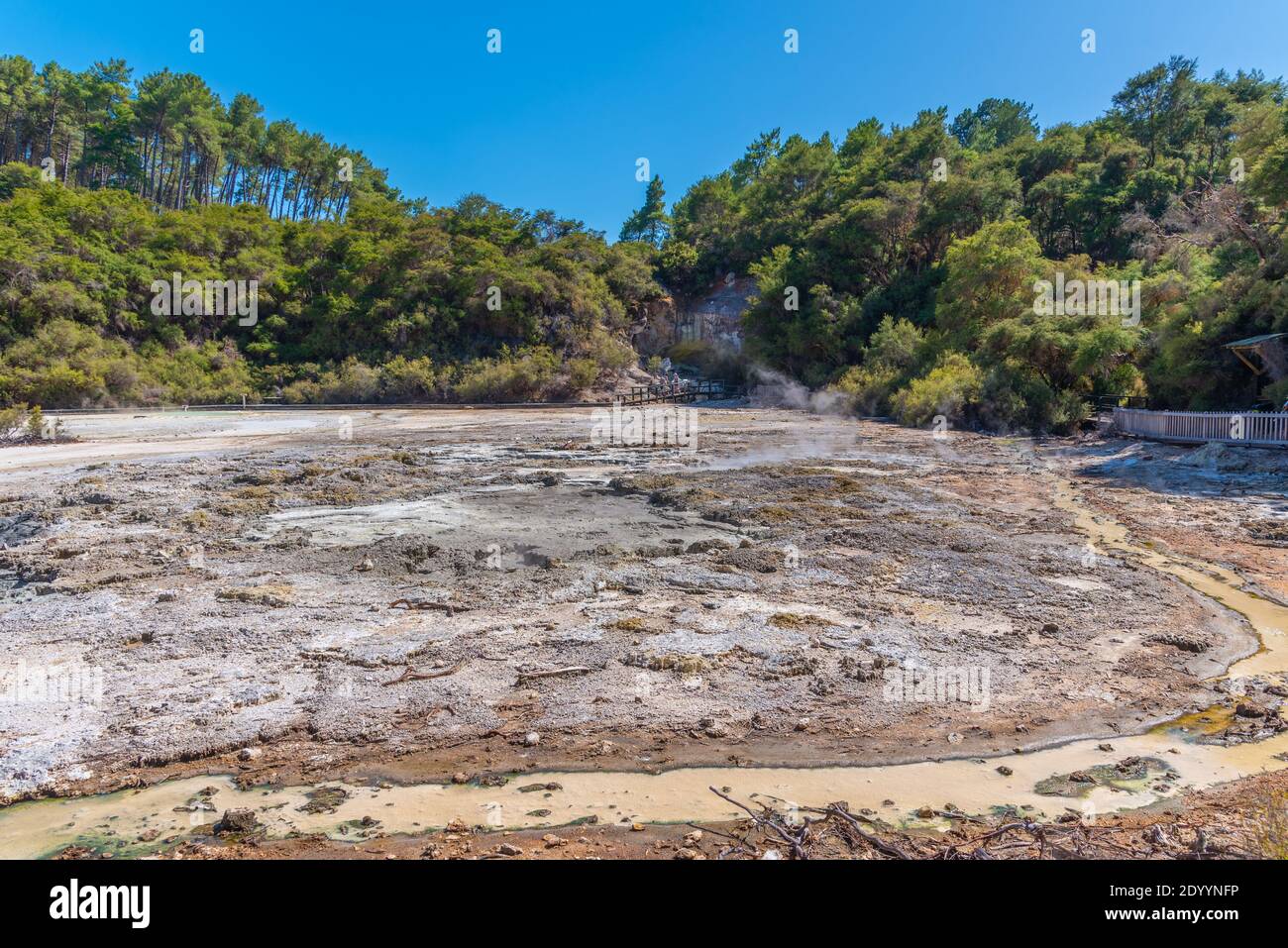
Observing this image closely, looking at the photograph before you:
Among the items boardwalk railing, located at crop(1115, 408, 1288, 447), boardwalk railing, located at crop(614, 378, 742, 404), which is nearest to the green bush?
boardwalk railing, located at crop(1115, 408, 1288, 447)

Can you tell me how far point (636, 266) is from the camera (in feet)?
175

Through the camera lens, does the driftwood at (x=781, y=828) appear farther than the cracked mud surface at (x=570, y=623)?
No

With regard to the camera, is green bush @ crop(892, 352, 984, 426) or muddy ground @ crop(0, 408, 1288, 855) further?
green bush @ crop(892, 352, 984, 426)

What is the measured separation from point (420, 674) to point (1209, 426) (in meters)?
19.3

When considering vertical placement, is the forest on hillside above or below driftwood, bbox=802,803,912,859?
above

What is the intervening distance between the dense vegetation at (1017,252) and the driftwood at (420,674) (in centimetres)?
2101

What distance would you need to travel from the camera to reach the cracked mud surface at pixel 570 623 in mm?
4332

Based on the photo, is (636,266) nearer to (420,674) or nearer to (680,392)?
(680,392)

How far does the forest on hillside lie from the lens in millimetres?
27719

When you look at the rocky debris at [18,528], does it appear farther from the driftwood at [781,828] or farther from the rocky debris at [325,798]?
the driftwood at [781,828]

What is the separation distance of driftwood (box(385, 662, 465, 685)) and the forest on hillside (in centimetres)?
2287

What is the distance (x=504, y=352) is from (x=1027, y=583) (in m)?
40.7

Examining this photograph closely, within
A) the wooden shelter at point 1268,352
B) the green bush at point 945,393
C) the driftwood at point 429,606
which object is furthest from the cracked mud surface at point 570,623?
the green bush at point 945,393

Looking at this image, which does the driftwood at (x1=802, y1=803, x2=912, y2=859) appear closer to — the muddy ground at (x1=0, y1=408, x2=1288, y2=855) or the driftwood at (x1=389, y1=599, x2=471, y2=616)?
the muddy ground at (x1=0, y1=408, x2=1288, y2=855)
